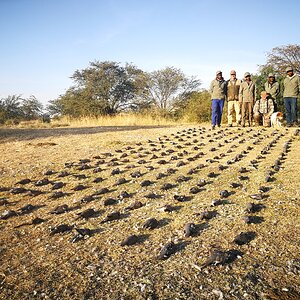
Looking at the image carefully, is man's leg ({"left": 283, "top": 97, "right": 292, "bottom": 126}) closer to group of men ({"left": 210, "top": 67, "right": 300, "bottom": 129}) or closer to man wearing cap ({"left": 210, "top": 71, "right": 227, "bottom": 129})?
group of men ({"left": 210, "top": 67, "right": 300, "bottom": 129})

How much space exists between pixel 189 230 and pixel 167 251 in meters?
0.41

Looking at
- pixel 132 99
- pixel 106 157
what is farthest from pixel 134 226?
pixel 132 99

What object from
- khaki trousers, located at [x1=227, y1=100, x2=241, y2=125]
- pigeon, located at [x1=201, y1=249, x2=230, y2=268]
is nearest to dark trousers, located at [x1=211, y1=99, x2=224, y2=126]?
khaki trousers, located at [x1=227, y1=100, x2=241, y2=125]

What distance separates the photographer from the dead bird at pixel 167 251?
233 centimetres

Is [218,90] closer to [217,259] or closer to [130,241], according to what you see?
[130,241]

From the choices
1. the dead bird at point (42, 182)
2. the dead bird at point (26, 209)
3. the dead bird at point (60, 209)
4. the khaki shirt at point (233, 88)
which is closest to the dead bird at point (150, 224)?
the dead bird at point (60, 209)

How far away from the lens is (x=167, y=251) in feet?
7.78

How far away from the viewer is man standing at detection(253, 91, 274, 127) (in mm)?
11304

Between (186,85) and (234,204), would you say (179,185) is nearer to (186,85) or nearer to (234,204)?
(234,204)

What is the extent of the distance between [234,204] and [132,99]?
24.5 m

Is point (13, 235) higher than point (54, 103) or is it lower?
lower

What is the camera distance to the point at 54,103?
1171 inches

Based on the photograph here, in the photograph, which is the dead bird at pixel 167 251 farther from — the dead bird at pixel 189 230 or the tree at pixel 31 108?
the tree at pixel 31 108

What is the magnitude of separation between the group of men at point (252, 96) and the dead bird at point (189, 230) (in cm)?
896
